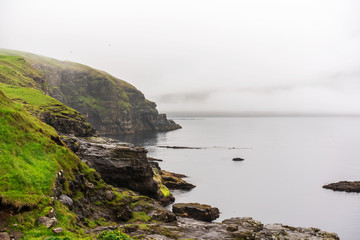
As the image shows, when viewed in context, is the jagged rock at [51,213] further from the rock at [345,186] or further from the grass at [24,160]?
the rock at [345,186]

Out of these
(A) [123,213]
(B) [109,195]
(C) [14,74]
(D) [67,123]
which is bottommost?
(A) [123,213]

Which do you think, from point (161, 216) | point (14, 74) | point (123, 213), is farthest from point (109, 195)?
point (14, 74)

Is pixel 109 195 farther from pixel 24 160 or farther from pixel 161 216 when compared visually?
pixel 24 160

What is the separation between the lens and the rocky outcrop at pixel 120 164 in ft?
134

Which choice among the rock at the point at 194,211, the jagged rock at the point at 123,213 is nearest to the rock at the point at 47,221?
the jagged rock at the point at 123,213

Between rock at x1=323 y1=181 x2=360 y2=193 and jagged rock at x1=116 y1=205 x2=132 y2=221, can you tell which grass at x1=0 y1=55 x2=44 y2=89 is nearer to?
jagged rock at x1=116 y1=205 x2=132 y2=221

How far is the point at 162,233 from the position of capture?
22.4 metres

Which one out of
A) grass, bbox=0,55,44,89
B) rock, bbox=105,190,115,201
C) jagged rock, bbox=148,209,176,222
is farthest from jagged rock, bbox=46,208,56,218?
grass, bbox=0,55,44,89

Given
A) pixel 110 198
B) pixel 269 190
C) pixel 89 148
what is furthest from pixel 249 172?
pixel 110 198

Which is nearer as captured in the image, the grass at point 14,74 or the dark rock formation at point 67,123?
the dark rock formation at point 67,123

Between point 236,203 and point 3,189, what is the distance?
195 ft

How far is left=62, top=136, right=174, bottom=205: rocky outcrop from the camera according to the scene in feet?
134

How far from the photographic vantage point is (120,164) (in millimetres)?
42375

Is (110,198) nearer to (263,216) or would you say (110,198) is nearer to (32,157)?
(32,157)
